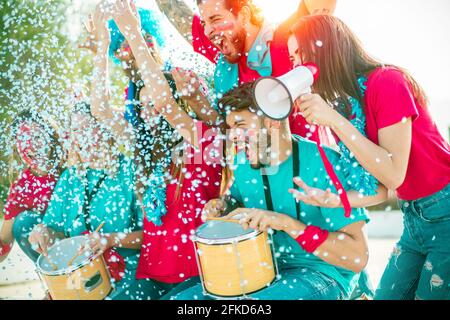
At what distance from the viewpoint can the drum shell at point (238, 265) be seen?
4.96 ft

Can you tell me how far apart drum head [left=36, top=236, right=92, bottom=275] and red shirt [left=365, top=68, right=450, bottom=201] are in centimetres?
117

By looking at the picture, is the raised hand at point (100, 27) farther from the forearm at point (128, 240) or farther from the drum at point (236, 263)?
the drum at point (236, 263)

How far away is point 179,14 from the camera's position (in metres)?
2.23

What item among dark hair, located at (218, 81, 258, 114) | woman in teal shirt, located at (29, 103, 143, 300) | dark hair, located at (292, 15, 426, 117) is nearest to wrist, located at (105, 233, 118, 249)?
woman in teal shirt, located at (29, 103, 143, 300)

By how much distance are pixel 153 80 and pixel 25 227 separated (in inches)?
41.2

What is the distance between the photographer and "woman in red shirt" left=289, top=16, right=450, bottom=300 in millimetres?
1422

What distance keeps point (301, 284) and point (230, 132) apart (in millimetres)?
598

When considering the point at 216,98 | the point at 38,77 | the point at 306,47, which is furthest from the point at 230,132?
the point at 38,77

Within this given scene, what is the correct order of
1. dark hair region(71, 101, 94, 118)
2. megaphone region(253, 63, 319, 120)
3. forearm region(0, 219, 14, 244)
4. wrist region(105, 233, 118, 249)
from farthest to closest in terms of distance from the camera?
forearm region(0, 219, 14, 244)
dark hair region(71, 101, 94, 118)
wrist region(105, 233, 118, 249)
megaphone region(253, 63, 319, 120)

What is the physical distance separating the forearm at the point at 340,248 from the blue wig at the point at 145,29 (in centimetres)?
101

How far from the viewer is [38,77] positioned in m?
2.45

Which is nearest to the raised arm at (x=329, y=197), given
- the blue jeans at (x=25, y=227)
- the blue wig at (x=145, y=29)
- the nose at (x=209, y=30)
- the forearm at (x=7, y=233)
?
the nose at (x=209, y=30)

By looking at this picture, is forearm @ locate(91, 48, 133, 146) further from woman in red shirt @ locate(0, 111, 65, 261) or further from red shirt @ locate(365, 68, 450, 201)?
red shirt @ locate(365, 68, 450, 201)

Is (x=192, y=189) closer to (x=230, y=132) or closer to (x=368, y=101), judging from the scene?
(x=230, y=132)
